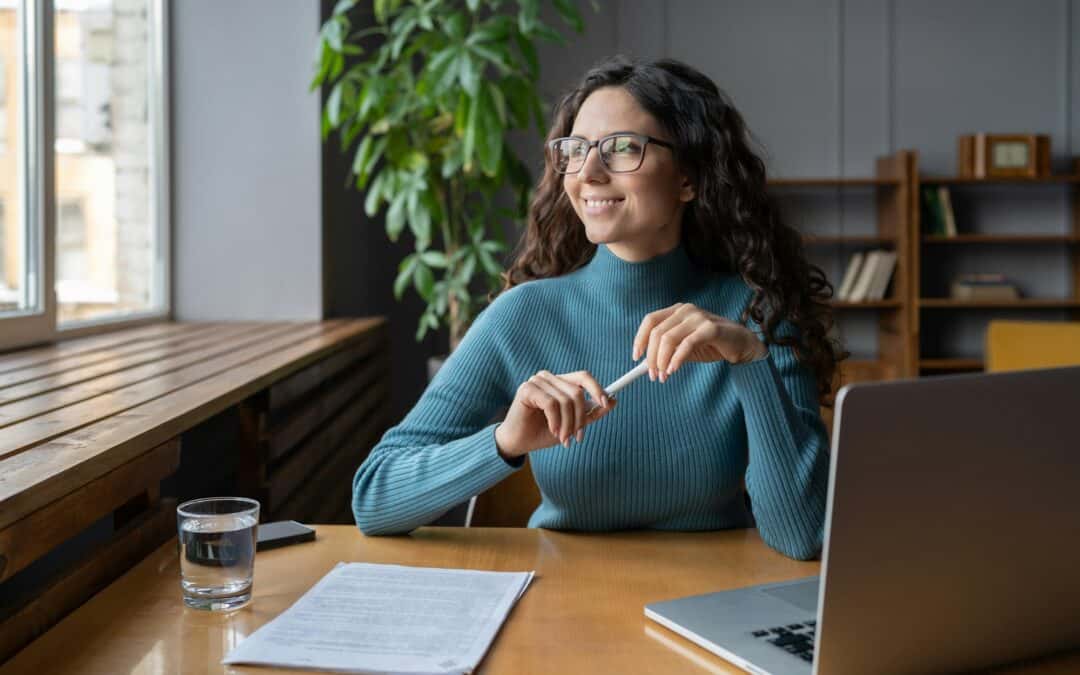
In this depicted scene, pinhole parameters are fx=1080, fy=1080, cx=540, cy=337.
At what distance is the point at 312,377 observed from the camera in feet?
8.66

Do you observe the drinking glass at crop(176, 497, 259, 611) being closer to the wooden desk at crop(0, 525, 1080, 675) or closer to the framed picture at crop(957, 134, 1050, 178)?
the wooden desk at crop(0, 525, 1080, 675)

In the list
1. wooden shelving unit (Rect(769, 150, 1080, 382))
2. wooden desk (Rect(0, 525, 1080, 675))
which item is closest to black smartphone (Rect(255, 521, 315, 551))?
wooden desk (Rect(0, 525, 1080, 675))

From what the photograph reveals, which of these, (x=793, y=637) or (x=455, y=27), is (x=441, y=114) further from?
(x=793, y=637)

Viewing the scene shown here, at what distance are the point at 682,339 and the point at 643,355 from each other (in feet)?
1.09

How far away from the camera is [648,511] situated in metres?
1.47

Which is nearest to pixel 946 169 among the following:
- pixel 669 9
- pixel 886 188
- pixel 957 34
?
pixel 886 188

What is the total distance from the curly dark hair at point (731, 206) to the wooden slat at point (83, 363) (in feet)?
3.27

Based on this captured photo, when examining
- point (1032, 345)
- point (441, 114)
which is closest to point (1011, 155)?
point (1032, 345)

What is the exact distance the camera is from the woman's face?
155 cm

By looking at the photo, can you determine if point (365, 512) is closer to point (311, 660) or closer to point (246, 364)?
point (311, 660)

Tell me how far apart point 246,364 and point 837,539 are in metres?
1.72

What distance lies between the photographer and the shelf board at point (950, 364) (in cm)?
526

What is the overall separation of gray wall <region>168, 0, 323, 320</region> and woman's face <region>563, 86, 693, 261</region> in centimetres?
203

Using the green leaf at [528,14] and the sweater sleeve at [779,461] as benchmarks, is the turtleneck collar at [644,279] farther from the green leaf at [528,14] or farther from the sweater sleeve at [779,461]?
the green leaf at [528,14]
